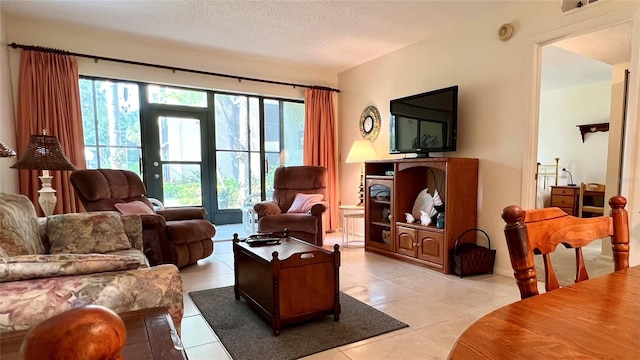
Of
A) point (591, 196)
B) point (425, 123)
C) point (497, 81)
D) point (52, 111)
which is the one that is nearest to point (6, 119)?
point (52, 111)

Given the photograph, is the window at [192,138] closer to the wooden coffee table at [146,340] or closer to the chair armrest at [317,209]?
the chair armrest at [317,209]

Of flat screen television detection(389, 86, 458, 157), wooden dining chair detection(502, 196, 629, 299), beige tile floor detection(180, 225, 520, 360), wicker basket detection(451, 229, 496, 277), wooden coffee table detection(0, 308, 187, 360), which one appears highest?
flat screen television detection(389, 86, 458, 157)

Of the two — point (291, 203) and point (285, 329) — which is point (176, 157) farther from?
point (285, 329)

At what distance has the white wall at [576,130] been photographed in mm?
5461

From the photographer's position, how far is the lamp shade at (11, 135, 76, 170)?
9.22 feet

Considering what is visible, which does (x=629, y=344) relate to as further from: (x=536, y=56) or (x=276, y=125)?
(x=276, y=125)

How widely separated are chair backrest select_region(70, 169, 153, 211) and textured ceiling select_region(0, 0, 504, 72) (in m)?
1.57

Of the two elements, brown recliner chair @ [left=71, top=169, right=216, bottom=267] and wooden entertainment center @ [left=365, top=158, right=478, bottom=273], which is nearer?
brown recliner chair @ [left=71, top=169, right=216, bottom=267]

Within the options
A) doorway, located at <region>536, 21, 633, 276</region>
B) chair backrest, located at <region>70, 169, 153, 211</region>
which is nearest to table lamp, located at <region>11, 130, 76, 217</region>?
chair backrest, located at <region>70, 169, 153, 211</region>

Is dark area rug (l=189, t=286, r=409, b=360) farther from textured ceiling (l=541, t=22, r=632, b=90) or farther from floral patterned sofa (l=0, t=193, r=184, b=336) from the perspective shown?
textured ceiling (l=541, t=22, r=632, b=90)

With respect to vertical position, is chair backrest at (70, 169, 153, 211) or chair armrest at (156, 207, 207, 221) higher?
chair backrest at (70, 169, 153, 211)

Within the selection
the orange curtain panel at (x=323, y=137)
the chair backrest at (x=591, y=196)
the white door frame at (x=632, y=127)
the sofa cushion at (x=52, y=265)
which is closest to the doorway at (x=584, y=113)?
the chair backrest at (x=591, y=196)

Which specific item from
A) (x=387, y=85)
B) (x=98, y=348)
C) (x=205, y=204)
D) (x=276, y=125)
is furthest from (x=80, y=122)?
(x=98, y=348)

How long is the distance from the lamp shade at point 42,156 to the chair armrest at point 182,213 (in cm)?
96
